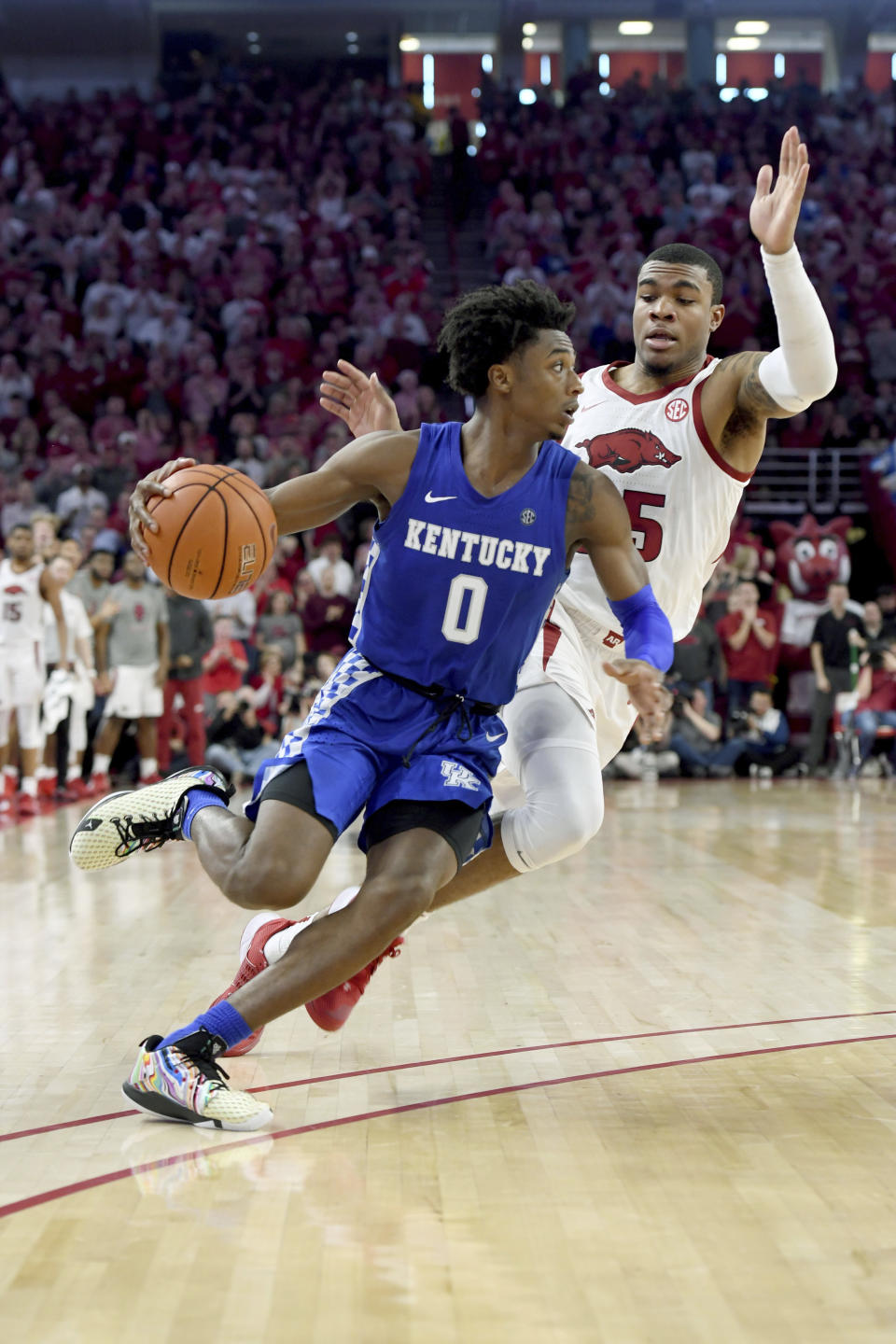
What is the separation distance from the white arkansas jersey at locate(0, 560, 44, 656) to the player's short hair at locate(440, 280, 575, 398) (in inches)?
305

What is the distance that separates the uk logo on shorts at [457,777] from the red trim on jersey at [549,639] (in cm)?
71

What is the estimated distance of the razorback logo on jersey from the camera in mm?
4375

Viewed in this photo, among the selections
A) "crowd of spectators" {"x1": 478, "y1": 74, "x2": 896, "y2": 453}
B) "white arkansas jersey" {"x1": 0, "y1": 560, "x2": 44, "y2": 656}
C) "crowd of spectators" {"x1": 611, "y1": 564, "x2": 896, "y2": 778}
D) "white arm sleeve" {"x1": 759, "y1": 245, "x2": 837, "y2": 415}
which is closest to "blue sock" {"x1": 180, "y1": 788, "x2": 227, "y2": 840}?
"white arm sleeve" {"x1": 759, "y1": 245, "x2": 837, "y2": 415}

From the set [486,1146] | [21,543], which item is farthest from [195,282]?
[486,1146]

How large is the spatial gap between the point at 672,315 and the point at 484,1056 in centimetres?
218

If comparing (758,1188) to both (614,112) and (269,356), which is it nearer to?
(269,356)

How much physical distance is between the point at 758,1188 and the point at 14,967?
10.3 feet

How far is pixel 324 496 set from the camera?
3725 millimetres

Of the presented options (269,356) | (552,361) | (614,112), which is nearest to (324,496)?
(552,361)

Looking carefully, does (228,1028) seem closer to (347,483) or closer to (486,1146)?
(486,1146)

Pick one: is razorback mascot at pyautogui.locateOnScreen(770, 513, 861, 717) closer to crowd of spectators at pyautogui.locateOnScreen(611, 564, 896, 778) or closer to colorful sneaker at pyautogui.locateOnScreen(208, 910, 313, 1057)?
crowd of spectators at pyautogui.locateOnScreen(611, 564, 896, 778)

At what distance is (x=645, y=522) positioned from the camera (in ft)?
14.4

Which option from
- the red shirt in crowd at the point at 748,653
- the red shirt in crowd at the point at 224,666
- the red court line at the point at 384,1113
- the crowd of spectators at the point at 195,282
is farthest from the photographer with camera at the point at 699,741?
the red court line at the point at 384,1113

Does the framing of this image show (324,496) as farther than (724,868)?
No
